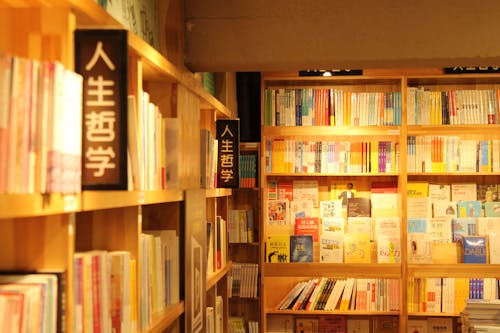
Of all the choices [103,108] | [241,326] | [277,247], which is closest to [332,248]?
[277,247]

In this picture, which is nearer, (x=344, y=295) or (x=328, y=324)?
(x=344, y=295)

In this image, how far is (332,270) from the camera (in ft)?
17.0

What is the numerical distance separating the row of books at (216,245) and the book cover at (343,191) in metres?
1.39

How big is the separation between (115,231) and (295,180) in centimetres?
340

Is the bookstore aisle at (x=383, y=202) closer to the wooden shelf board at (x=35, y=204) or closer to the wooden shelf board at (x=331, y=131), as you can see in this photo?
the wooden shelf board at (x=331, y=131)

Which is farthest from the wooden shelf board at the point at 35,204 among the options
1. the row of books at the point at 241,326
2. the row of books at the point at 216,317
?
the row of books at the point at 241,326

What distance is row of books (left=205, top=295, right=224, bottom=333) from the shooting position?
3640 mm

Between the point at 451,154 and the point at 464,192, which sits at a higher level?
the point at 451,154

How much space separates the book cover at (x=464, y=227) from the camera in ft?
17.1

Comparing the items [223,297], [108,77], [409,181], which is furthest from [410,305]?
[108,77]

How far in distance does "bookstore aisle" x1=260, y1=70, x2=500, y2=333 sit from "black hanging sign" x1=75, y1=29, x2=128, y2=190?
3540 mm

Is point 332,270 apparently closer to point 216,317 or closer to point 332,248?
point 332,248

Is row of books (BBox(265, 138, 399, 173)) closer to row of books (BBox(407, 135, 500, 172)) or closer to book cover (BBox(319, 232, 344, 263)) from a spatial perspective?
row of books (BBox(407, 135, 500, 172))

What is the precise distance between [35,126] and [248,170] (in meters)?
3.91
